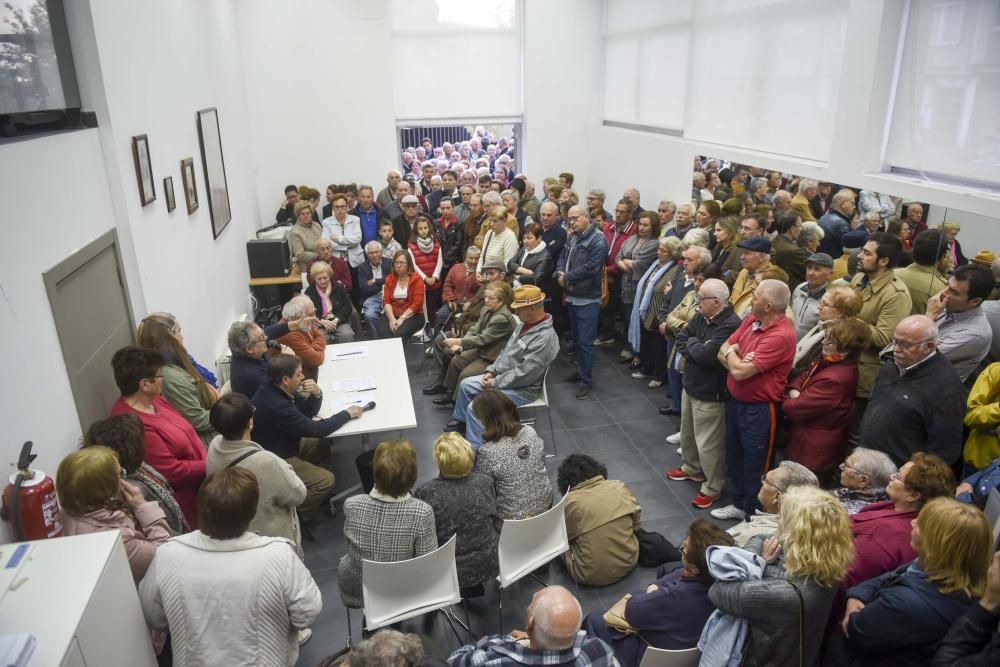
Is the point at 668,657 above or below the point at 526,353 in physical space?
below

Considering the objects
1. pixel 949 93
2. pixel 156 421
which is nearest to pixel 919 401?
pixel 949 93

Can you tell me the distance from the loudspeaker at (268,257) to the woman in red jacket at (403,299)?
154 centimetres

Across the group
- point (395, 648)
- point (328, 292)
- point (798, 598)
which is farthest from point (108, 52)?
point (798, 598)

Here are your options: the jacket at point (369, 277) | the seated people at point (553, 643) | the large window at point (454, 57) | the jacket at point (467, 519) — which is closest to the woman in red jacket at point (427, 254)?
the jacket at point (369, 277)

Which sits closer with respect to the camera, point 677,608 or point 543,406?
point 677,608

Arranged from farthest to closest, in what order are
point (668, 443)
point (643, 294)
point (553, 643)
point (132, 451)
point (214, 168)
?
point (214, 168) → point (643, 294) → point (668, 443) → point (132, 451) → point (553, 643)

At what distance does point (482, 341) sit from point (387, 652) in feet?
10.8

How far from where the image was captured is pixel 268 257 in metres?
→ 7.06

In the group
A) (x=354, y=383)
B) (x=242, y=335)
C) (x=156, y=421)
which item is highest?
(x=242, y=335)

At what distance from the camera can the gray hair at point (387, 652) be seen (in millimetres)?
1948

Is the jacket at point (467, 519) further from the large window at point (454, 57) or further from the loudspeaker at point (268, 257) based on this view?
the large window at point (454, 57)

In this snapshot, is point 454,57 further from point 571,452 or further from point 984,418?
point 984,418

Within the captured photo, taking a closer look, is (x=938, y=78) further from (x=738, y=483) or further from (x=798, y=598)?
(x=798, y=598)

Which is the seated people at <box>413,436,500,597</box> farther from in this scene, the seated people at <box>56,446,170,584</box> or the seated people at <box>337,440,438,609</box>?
the seated people at <box>56,446,170,584</box>
